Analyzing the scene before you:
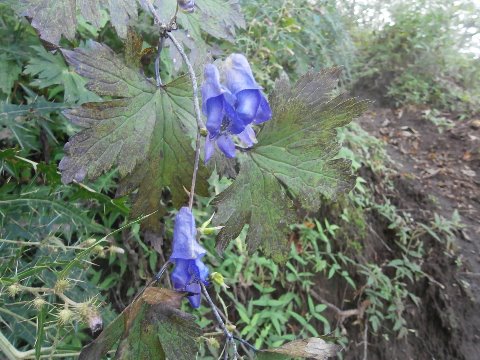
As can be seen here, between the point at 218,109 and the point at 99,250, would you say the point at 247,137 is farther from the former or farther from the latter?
the point at 99,250

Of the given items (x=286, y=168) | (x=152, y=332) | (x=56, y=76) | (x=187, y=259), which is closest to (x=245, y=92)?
(x=286, y=168)

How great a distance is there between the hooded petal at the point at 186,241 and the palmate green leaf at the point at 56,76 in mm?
703

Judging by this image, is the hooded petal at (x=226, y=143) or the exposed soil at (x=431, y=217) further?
the exposed soil at (x=431, y=217)

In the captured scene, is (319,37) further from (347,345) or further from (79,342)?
(79,342)

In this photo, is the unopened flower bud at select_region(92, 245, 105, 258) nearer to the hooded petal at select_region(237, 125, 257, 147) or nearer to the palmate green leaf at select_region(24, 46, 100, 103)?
the hooded petal at select_region(237, 125, 257, 147)

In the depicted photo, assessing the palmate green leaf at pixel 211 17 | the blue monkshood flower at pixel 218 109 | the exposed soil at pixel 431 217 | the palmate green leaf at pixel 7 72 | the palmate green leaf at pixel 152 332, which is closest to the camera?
the palmate green leaf at pixel 152 332

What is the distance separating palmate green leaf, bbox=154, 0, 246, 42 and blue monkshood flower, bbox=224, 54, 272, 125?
428 mm

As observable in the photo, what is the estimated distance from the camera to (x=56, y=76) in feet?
4.09

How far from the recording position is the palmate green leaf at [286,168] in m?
0.74

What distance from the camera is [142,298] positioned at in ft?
1.82

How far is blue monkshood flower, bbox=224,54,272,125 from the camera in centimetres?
67

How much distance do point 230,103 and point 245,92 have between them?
1.1 inches

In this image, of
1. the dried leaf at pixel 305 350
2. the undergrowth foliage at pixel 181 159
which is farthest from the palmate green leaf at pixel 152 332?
the dried leaf at pixel 305 350

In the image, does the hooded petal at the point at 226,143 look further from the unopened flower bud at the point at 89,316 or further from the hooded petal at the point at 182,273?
the unopened flower bud at the point at 89,316
